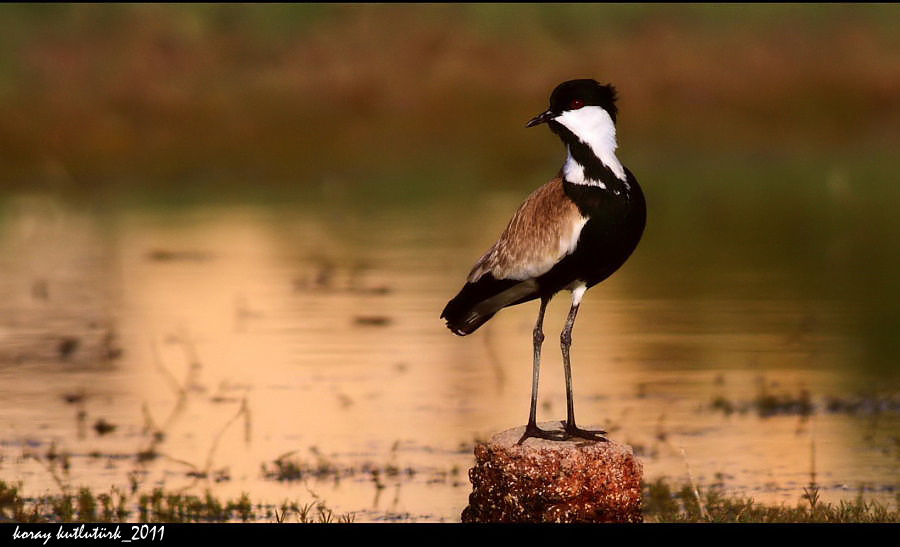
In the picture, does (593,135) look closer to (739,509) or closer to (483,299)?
(483,299)

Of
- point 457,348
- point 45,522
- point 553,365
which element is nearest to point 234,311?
point 457,348

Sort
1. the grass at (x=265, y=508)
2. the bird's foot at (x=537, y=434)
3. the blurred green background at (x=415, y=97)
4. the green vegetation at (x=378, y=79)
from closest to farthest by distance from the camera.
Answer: the bird's foot at (x=537, y=434) < the grass at (x=265, y=508) < the blurred green background at (x=415, y=97) < the green vegetation at (x=378, y=79)

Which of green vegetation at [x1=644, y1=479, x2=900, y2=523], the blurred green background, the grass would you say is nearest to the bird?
green vegetation at [x1=644, y1=479, x2=900, y2=523]

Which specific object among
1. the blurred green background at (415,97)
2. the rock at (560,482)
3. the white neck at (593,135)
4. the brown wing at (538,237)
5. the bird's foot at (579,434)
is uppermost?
the blurred green background at (415,97)

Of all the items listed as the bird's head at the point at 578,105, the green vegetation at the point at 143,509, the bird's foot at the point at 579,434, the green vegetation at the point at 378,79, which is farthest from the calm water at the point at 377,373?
the green vegetation at the point at 378,79

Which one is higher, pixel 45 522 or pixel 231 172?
pixel 231 172

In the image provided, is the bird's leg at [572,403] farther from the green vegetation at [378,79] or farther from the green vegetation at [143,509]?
the green vegetation at [378,79]

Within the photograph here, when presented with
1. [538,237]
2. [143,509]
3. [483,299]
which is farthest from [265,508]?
[538,237]

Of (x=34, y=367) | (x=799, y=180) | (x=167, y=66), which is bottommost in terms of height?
(x=34, y=367)

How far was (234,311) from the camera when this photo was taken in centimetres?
2048

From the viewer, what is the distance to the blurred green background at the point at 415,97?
38.6 m
